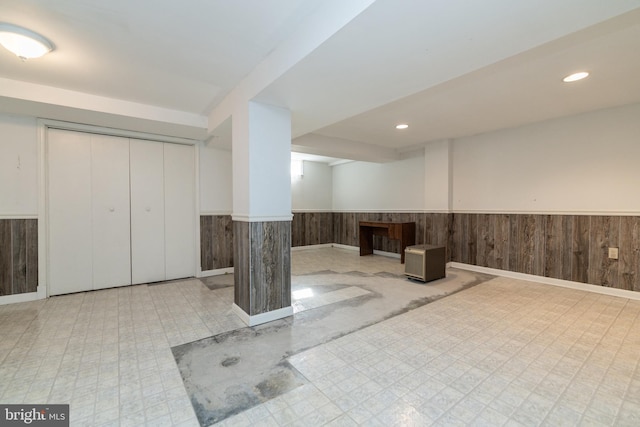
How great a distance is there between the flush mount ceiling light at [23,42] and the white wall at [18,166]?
173cm

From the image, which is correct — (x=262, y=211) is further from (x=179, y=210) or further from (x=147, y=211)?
(x=147, y=211)

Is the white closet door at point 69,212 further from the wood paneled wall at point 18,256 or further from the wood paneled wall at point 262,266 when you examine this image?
the wood paneled wall at point 262,266

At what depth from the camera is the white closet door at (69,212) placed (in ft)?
11.0

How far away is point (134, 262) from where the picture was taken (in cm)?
384

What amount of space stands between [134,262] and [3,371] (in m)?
2.17

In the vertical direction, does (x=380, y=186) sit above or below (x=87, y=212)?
above

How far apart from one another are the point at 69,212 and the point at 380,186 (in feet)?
18.6

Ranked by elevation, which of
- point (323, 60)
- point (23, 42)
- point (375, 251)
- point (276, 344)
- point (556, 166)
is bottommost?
point (276, 344)

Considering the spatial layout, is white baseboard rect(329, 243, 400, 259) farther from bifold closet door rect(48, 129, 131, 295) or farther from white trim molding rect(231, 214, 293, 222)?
bifold closet door rect(48, 129, 131, 295)

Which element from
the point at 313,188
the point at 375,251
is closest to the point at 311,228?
the point at 313,188

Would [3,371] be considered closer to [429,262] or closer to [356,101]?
[356,101]

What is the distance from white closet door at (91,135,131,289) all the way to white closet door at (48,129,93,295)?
7 cm

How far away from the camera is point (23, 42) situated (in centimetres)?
190

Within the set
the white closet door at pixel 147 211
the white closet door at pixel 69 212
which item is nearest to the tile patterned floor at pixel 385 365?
the white closet door at pixel 69 212
